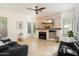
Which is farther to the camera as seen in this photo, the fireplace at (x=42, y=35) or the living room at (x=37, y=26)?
the fireplace at (x=42, y=35)

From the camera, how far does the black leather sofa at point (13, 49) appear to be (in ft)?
7.94

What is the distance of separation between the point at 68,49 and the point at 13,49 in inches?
43.6

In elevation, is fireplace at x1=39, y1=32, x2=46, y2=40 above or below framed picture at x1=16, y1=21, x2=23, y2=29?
below

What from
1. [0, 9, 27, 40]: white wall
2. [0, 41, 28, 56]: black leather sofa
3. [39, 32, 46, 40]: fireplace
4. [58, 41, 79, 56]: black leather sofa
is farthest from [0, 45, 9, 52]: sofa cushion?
[58, 41, 79, 56]: black leather sofa

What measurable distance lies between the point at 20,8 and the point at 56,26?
81 cm

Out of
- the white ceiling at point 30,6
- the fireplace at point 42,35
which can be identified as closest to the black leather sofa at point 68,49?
the fireplace at point 42,35

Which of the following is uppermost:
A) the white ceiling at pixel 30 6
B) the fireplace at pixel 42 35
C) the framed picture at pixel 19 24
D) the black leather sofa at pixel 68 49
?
the white ceiling at pixel 30 6

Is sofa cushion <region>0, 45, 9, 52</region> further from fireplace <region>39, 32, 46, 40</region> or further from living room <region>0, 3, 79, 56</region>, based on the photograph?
fireplace <region>39, 32, 46, 40</region>

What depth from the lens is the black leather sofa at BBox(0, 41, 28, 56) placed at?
2.42m

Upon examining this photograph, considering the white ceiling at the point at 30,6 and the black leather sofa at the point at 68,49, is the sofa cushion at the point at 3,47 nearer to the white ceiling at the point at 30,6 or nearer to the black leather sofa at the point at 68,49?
the white ceiling at the point at 30,6

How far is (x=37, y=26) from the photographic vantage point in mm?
2520

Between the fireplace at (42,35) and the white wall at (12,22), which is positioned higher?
the white wall at (12,22)

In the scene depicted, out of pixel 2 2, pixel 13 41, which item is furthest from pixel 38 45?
pixel 2 2

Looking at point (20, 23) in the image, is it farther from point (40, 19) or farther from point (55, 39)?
point (55, 39)
